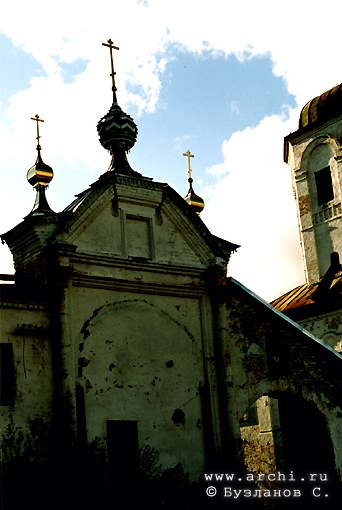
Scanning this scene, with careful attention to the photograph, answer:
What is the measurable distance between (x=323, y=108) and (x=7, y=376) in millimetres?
15935

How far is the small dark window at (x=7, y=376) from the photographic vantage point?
455 inches

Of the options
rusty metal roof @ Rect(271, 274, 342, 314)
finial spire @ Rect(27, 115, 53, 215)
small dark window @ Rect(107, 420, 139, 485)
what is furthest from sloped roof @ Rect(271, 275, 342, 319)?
finial spire @ Rect(27, 115, 53, 215)

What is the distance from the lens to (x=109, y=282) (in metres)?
13.2

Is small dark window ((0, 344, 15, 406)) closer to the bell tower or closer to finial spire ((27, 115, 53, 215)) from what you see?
finial spire ((27, 115, 53, 215))

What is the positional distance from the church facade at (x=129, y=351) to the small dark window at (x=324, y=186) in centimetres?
948

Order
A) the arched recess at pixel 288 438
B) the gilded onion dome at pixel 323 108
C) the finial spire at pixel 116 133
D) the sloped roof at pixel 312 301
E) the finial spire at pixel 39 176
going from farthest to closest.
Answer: the gilded onion dome at pixel 323 108, the sloped roof at pixel 312 301, the arched recess at pixel 288 438, the finial spire at pixel 116 133, the finial spire at pixel 39 176

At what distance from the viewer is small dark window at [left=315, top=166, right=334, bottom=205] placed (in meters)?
23.8

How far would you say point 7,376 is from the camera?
38.5 ft

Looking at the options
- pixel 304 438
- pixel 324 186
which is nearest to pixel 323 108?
pixel 324 186

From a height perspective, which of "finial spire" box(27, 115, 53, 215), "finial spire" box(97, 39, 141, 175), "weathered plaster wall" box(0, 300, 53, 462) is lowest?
"weathered plaster wall" box(0, 300, 53, 462)

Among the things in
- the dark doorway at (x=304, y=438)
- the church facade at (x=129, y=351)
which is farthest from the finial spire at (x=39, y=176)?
the dark doorway at (x=304, y=438)

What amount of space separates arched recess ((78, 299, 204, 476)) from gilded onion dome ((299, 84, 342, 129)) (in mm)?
12293

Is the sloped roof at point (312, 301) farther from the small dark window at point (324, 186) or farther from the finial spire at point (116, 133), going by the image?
the finial spire at point (116, 133)

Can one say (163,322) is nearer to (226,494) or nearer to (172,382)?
(172,382)
